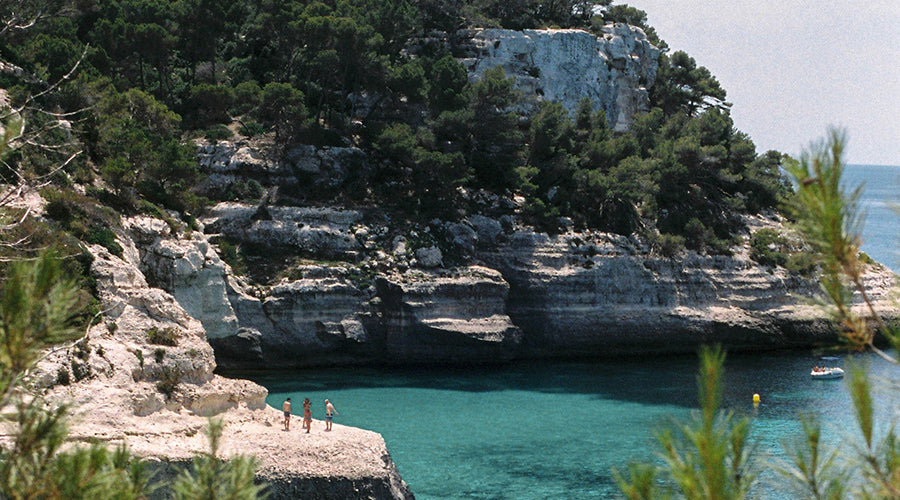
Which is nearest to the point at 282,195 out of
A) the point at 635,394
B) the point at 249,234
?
the point at 249,234

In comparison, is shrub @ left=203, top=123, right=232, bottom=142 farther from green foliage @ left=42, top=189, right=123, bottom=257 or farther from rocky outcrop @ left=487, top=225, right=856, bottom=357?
green foliage @ left=42, top=189, right=123, bottom=257

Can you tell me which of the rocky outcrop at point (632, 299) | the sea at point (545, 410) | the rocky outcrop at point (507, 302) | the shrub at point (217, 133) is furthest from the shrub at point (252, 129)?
the rocky outcrop at point (632, 299)

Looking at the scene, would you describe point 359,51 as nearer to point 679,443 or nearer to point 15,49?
point 15,49

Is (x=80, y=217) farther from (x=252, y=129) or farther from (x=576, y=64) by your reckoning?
(x=576, y=64)

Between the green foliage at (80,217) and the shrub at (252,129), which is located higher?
the shrub at (252,129)

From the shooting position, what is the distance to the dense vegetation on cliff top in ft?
136

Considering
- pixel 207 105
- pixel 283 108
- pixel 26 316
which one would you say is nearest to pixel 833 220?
pixel 26 316

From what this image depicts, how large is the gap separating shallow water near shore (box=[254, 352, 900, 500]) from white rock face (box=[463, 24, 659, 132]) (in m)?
18.5

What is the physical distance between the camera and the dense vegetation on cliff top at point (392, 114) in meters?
41.5

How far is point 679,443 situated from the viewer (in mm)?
6234

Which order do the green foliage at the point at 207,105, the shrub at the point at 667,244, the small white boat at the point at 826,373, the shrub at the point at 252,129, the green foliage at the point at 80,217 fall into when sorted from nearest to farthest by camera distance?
the green foliage at the point at 80,217
the small white boat at the point at 826,373
the green foliage at the point at 207,105
the shrub at the point at 252,129
the shrub at the point at 667,244

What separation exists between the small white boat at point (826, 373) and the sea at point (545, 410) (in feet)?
1.08

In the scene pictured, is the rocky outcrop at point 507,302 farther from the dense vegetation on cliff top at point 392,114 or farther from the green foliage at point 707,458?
the green foliage at point 707,458

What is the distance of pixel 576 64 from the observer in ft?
180
